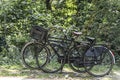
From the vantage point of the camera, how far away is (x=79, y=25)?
412 inches

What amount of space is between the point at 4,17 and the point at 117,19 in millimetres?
3503

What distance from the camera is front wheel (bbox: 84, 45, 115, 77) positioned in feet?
25.5

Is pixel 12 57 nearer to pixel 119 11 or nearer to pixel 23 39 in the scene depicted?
pixel 23 39

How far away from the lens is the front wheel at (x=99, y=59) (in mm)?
7777

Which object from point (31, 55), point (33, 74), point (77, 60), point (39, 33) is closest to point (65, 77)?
point (77, 60)

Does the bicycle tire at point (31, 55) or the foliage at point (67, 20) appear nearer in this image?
the bicycle tire at point (31, 55)

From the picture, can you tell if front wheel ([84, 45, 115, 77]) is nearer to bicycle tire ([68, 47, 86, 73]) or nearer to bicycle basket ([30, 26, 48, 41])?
bicycle tire ([68, 47, 86, 73])

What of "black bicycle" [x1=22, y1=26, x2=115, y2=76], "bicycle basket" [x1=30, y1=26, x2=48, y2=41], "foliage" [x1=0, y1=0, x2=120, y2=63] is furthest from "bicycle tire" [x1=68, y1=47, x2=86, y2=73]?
"foliage" [x1=0, y1=0, x2=120, y2=63]

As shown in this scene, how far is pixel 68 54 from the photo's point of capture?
7.70m

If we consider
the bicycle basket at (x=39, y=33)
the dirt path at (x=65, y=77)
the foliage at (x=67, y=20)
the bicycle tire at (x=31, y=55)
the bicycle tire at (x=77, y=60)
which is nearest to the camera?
the dirt path at (x=65, y=77)

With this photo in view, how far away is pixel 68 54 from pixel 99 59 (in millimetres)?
802

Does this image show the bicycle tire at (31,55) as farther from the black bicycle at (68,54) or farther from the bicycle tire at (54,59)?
the bicycle tire at (54,59)

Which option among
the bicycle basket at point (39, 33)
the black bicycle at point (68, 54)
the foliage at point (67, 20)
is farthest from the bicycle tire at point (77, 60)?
the foliage at point (67, 20)

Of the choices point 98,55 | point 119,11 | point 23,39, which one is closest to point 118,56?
point 119,11
